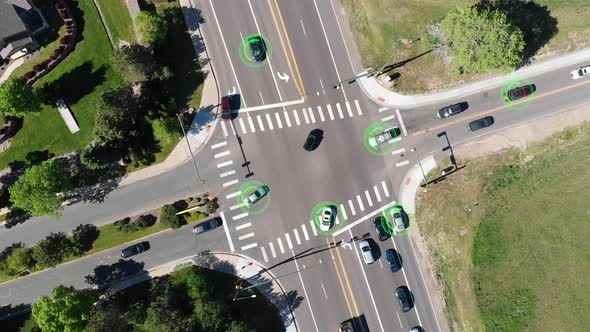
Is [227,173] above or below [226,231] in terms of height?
above

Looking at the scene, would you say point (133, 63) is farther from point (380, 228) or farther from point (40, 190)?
point (380, 228)

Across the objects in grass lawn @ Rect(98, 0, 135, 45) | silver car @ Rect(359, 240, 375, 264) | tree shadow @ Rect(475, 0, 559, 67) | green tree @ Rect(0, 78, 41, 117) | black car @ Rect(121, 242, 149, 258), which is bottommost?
silver car @ Rect(359, 240, 375, 264)

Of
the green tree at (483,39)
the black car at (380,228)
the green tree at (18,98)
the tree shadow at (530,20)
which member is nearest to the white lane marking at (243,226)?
the black car at (380,228)

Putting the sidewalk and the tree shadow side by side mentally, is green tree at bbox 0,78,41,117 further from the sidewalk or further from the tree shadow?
the tree shadow

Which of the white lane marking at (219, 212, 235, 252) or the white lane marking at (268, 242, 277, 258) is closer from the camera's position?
the white lane marking at (219, 212, 235, 252)

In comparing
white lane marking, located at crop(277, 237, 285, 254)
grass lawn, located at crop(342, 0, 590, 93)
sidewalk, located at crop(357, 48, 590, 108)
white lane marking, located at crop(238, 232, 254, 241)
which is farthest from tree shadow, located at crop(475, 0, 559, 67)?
white lane marking, located at crop(238, 232, 254, 241)

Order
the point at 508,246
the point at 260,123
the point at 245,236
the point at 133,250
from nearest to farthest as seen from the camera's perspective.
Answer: the point at 133,250, the point at 245,236, the point at 260,123, the point at 508,246

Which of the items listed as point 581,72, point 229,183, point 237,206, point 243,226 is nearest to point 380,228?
point 243,226

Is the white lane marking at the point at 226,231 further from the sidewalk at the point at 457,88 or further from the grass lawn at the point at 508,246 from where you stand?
the grass lawn at the point at 508,246
